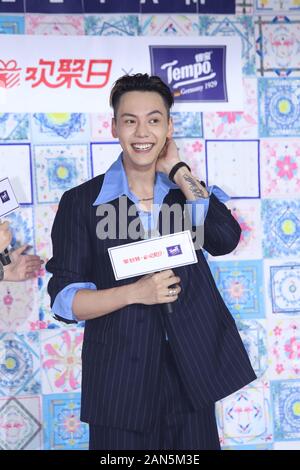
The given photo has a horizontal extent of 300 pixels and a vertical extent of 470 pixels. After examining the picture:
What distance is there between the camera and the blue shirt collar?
1842mm

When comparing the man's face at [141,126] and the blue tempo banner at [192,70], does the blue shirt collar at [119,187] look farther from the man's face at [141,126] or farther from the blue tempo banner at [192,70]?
the blue tempo banner at [192,70]

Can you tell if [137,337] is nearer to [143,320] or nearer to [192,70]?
[143,320]

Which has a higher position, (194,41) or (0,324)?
(194,41)

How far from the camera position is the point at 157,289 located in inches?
67.4

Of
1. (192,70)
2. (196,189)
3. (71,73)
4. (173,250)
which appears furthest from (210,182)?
(173,250)

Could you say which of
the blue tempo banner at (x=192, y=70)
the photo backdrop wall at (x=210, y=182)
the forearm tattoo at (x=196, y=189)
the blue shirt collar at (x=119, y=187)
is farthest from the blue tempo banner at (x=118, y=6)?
the forearm tattoo at (x=196, y=189)

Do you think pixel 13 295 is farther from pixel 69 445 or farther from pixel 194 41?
pixel 194 41

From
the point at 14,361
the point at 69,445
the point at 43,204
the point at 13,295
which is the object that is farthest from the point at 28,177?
the point at 69,445

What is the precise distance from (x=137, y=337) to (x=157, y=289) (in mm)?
162

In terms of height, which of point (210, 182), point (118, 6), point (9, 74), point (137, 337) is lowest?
point (137, 337)

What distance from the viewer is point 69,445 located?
2727mm

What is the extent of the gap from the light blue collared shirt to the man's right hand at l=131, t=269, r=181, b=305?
162mm

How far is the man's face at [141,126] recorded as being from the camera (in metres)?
1.88
